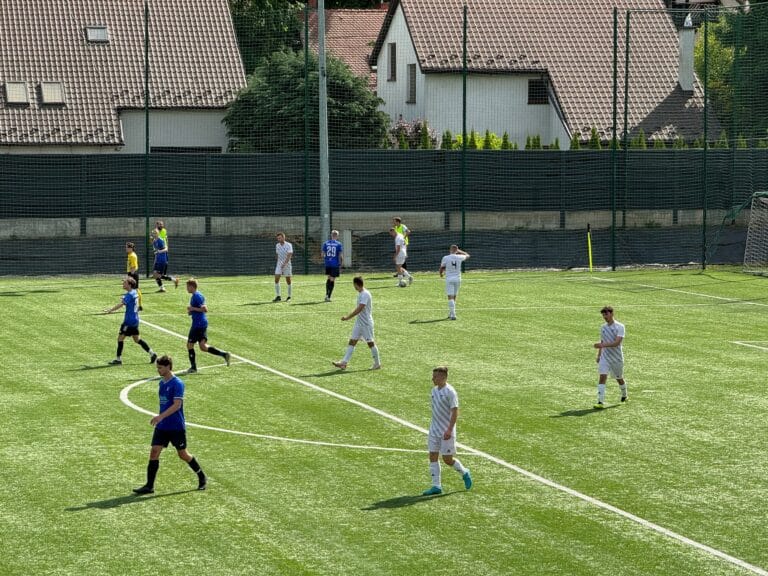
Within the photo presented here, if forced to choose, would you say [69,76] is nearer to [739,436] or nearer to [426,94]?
[426,94]

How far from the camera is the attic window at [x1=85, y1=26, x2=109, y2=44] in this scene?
194 ft

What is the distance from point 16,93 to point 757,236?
30.6 metres

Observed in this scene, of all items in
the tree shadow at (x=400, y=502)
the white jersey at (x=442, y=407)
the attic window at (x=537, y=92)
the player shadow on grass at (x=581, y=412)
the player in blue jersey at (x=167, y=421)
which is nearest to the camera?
the tree shadow at (x=400, y=502)

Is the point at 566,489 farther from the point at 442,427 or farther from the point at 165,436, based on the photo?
the point at 165,436

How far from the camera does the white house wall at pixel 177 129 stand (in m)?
57.7

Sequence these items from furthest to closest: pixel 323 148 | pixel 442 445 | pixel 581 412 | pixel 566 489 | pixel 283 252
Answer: pixel 323 148 < pixel 283 252 < pixel 581 412 < pixel 566 489 < pixel 442 445

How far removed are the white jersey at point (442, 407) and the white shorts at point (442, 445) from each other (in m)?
0.06

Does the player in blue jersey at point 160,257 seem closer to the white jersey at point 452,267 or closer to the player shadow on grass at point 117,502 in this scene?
the white jersey at point 452,267

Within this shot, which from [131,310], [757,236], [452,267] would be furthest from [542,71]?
[131,310]

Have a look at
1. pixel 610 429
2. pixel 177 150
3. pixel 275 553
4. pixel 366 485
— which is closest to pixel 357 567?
pixel 275 553

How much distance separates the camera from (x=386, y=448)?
21.0 m

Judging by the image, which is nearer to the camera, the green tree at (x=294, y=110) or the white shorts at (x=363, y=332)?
the white shorts at (x=363, y=332)

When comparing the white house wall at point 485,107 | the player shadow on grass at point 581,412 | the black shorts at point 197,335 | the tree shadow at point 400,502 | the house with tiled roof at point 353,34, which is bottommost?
the tree shadow at point 400,502

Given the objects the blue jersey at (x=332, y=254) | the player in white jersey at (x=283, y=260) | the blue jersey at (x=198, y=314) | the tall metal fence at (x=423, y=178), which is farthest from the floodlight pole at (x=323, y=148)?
the blue jersey at (x=198, y=314)
